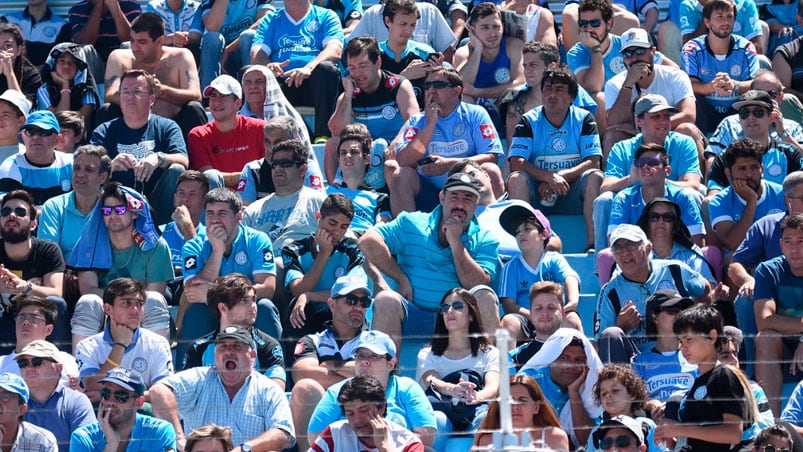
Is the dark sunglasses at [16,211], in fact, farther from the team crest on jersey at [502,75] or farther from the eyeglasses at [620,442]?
the eyeglasses at [620,442]

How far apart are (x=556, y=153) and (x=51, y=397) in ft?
13.8

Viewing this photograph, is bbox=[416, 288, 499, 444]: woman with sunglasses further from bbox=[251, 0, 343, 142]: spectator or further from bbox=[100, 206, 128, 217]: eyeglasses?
bbox=[251, 0, 343, 142]: spectator

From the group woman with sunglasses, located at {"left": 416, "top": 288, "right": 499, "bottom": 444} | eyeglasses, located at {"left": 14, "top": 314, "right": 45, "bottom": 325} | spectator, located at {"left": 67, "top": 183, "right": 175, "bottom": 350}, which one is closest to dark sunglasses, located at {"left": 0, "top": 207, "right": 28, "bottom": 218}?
spectator, located at {"left": 67, "top": 183, "right": 175, "bottom": 350}

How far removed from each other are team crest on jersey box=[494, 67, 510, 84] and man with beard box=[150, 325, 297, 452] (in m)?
4.57

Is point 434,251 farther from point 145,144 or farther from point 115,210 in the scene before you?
point 145,144

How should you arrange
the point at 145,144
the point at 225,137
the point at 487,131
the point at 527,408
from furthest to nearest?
1. the point at 225,137
2. the point at 145,144
3. the point at 487,131
4. the point at 527,408

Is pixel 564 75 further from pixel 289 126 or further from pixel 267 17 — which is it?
pixel 267 17

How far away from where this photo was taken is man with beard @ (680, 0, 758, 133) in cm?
1289

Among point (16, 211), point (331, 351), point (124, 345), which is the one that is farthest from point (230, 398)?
point (16, 211)

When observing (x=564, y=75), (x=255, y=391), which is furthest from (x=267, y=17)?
(x=255, y=391)

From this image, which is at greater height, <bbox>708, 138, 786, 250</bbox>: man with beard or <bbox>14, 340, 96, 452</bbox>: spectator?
<bbox>708, 138, 786, 250</bbox>: man with beard

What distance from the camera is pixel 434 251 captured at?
1046cm

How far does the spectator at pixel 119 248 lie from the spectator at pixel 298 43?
2716 mm

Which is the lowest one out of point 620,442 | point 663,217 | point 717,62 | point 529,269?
point 620,442
